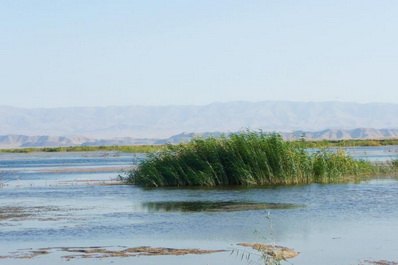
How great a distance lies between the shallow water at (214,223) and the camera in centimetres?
1723

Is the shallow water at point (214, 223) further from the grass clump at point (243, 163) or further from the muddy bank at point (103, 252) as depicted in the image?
the grass clump at point (243, 163)

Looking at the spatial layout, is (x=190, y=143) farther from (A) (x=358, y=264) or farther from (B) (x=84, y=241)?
(A) (x=358, y=264)

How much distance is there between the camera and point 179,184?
1431 inches

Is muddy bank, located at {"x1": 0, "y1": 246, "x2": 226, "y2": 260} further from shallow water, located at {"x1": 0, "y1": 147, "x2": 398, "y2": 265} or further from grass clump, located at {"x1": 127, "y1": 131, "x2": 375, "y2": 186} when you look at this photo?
grass clump, located at {"x1": 127, "y1": 131, "x2": 375, "y2": 186}

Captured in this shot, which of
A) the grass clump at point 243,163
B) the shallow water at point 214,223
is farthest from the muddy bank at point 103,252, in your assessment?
the grass clump at point 243,163

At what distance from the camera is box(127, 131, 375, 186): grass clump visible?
34.4 meters

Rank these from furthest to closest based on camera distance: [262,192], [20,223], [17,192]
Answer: [17,192] < [262,192] < [20,223]

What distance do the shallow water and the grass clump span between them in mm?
1237

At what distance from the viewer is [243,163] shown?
3431 cm

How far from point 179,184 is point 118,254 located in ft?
62.4

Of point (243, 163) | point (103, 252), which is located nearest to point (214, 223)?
point (103, 252)

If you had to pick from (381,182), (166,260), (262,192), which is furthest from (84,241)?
(381,182)

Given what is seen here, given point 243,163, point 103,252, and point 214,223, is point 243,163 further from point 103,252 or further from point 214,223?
point 103,252

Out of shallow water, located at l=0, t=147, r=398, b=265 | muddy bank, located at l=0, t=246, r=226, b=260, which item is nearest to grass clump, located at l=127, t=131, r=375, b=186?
shallow water, located at l=0, t=147, r=398, b=265
